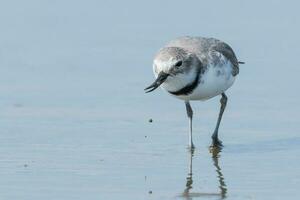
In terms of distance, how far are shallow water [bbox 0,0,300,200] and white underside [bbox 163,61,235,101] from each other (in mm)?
510

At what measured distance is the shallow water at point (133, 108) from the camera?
9.72 metres

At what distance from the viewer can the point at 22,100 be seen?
12.6 m

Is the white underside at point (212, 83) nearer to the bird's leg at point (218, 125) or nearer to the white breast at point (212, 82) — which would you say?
the white breast at point (212, 82)

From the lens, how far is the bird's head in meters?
10.9

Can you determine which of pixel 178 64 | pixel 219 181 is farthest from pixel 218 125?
pixel 219 181

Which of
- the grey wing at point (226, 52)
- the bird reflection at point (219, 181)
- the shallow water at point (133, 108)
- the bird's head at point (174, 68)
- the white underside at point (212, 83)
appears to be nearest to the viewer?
the bird reflection at point (219, 181)

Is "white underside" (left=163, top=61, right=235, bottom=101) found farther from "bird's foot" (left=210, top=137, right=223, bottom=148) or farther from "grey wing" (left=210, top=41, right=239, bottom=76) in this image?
"bird's foot" (left=210, top=137, right=223, bottom=148)

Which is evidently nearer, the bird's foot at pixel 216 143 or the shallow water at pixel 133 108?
the shallow water at pixel 133 108

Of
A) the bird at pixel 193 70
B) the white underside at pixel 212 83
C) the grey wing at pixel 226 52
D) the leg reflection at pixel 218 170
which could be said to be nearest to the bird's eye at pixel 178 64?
the bird at pixel 193 70

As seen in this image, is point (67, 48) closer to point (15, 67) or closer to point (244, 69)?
point (15, 67)

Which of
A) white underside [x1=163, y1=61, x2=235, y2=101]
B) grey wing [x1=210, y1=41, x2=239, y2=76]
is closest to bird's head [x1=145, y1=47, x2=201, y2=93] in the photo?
white underside [x1=163, y1=61, x2=235, y2=101]

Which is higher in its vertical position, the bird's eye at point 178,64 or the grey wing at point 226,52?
the bird's eye at point 178,64

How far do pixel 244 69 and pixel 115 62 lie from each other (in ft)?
5.49

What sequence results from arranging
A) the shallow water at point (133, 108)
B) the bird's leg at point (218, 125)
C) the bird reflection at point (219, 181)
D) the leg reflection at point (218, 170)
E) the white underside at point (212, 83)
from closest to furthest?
1. the bird reflection at point (219, 181)
2. the leg reflection at point (218, 170)
3. the shallow water at point (133, 108)
4. the white underside at point (212, 83)
5. the bird's leg at point (218, 125)
